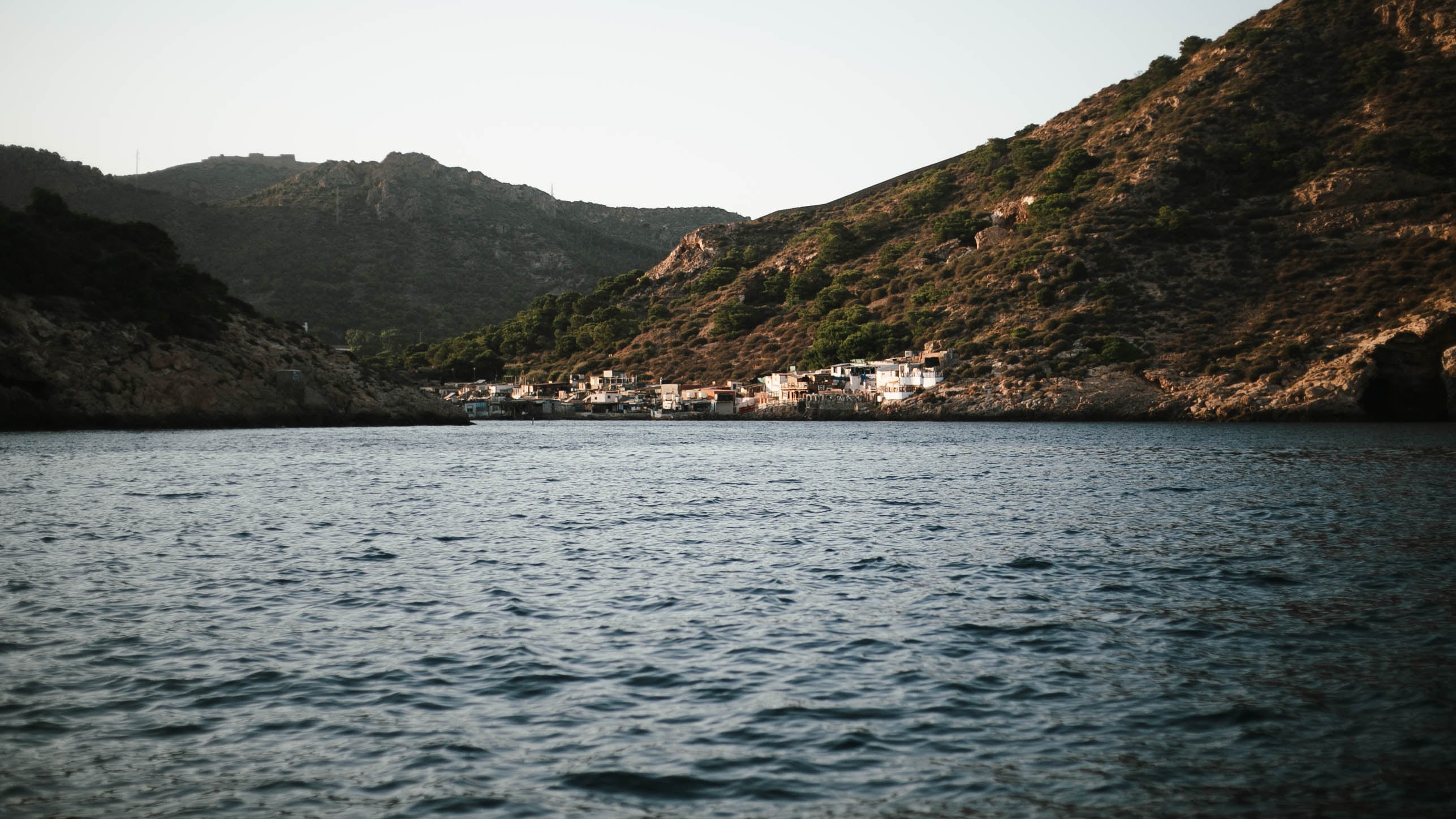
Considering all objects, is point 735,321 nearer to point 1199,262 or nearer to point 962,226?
point 962,226

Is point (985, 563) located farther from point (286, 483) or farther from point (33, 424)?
point (33, 424)

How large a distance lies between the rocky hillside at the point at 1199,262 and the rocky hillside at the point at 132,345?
249 ft

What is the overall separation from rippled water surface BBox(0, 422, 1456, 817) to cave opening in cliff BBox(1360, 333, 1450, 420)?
70.5m

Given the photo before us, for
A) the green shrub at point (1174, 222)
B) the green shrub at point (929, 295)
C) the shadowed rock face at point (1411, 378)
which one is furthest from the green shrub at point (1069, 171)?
the shadowed rock face at point (1411, 378)

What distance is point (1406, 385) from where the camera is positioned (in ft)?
302

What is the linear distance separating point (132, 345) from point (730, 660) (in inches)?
3667

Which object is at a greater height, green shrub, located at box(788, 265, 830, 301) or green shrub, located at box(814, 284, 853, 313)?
green shrub, located at box(788, 265, 830, 301)

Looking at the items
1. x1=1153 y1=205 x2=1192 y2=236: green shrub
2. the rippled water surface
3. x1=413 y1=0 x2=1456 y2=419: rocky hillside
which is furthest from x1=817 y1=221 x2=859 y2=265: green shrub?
the rippled water surface

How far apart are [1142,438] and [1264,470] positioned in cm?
3231

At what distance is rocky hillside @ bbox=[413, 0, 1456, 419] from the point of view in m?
103

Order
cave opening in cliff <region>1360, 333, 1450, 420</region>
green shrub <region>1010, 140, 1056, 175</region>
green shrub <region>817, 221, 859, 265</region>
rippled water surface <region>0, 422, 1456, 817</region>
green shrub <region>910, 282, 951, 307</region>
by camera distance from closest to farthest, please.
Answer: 1. rippled water surface <region>0, 422, 1456, 817</region>
2. cave opening in cliff <region>1360, 333, 1450, 420</region>
3. green shrub <region>910, 282, 951, 307</region>
4. green shrub <region>1010, 140, 1056, 175</region>
5. green shrub <region>817, 221, 859, 265</region>

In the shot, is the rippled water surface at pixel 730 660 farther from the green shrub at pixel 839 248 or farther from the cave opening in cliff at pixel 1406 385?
the green shrub at pixel 839 248

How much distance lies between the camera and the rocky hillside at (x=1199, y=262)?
337ft

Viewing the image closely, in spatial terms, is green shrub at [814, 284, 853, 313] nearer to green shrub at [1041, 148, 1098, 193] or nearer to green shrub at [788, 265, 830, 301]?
green shrub at [788, 265, 830, 301]
